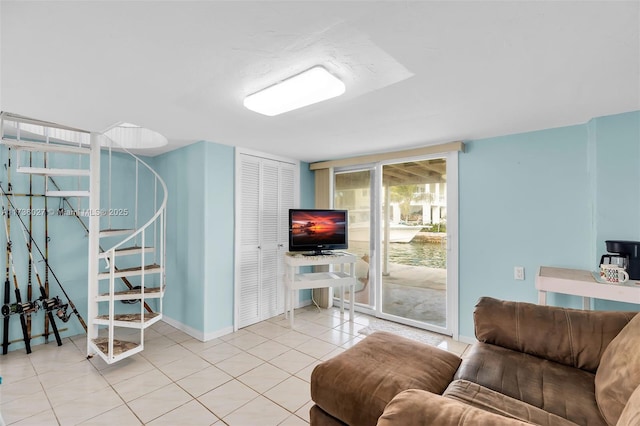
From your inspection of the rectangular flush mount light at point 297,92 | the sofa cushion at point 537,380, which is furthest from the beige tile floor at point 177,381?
the rectangular flush mount light at point 297,92

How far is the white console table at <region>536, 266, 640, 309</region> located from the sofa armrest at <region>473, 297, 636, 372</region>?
1.08 feet

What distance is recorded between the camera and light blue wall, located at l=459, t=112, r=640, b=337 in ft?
7.36

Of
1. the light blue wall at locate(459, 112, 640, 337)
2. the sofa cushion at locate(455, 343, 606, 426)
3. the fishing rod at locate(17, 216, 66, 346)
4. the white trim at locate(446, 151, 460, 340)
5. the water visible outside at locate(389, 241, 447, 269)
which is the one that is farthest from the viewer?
the water visible outside at locate(389, 241, 447, 269)

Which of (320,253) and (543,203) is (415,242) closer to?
(320,253)

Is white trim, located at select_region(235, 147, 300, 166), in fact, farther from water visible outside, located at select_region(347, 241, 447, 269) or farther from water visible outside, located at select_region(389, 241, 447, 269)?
water visible outside, located at select_region(389, 241, 447, 269)

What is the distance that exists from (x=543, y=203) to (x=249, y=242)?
3.16 metres

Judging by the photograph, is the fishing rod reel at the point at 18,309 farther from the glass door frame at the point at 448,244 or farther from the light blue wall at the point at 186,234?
the glass door frame at the point at 448,244

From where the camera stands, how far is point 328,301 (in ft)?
14.0

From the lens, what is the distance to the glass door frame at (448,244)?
3191 mm

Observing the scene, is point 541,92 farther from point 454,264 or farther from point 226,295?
point 226,295

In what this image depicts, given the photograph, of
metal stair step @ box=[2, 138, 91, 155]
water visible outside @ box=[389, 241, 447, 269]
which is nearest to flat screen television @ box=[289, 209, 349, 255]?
water visible outside @ box=[389, 241, 447, 269]

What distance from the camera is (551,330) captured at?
5.70 feet

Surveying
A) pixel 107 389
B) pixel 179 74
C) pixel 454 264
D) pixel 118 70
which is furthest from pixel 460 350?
pixel 118 70

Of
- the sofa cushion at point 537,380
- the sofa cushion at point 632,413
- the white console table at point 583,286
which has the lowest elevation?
the sofa cushion at point 537,380
